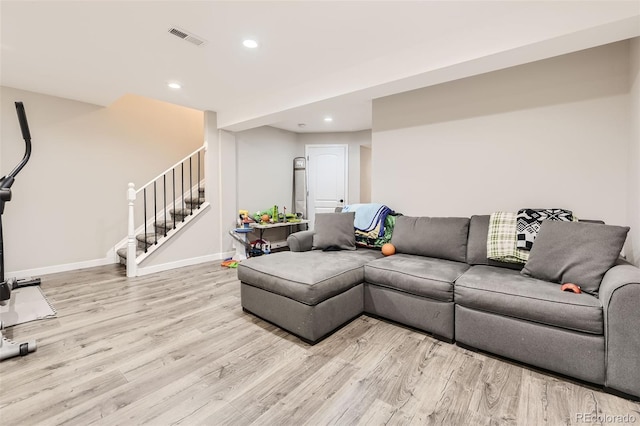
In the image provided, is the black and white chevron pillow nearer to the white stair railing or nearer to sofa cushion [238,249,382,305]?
sofa cushion [238,249,382,305]

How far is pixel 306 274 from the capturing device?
7.36ft

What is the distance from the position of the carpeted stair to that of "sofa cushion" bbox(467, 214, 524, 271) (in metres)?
3.91

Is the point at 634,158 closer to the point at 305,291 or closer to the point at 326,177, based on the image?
the point at 305,291

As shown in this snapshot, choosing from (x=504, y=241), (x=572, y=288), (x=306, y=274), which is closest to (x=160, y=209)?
(x=306, y=274)

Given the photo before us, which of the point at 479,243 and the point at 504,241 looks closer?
the point at 504,241

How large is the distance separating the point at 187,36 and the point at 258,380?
2.77 meters

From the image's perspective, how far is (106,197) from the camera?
4.48 metres

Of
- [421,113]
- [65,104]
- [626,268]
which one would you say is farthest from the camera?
[65,104]

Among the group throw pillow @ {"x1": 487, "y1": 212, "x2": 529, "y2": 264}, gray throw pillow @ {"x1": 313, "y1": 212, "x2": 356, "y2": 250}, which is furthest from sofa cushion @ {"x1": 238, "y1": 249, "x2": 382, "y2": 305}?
throw pillow @ {"x1": 487, "y1": 212, "x2": 529, "y2": 264}

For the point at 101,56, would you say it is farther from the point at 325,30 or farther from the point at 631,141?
the point at 631,141

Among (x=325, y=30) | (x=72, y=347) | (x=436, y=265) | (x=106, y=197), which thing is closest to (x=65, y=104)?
(x=106, y=197)

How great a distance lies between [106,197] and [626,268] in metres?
5.80

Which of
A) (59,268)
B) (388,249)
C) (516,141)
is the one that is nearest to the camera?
(516,141)

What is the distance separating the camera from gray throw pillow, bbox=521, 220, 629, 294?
1.81 m
